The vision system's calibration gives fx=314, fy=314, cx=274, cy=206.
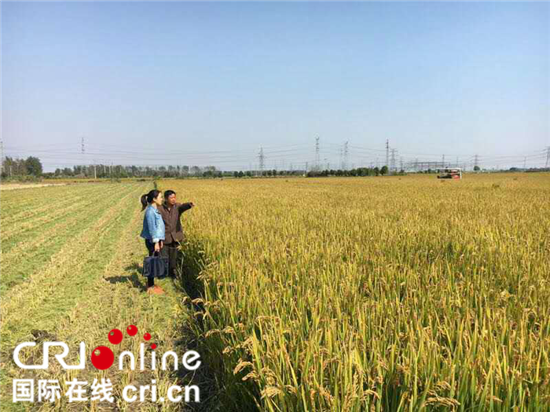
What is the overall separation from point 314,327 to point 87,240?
9.50 meters

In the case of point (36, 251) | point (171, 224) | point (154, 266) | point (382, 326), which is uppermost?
point (171, 224)

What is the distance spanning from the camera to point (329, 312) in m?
2.26

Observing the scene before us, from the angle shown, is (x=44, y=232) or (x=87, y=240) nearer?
(x=87, y=240)

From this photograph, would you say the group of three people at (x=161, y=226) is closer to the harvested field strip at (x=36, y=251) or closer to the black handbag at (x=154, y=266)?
the black handbag at (x=154, y=266)

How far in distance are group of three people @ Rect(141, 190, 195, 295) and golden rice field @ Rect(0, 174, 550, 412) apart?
0.31 metres

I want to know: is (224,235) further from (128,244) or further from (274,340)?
(128,244)

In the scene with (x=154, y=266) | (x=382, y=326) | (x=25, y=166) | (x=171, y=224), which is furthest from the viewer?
(x=25, y=166)

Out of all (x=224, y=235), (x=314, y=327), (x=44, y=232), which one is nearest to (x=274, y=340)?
(x=314, y=327)

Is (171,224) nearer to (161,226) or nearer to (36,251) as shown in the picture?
(161,226)

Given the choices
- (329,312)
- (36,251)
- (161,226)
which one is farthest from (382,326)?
(36,251)

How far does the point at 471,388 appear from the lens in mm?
1412

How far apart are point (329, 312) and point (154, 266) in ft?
12.0

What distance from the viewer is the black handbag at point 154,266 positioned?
502cm

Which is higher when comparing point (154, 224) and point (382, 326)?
point (154, 224)
